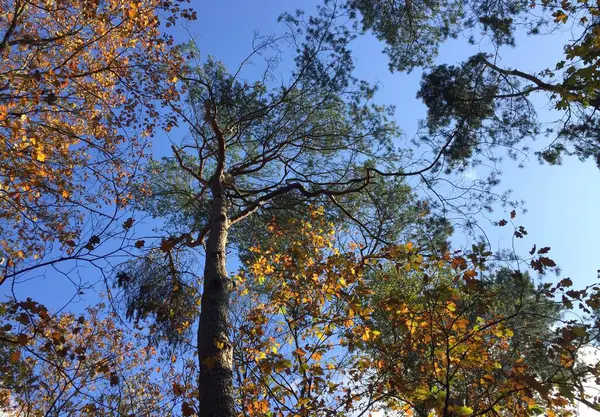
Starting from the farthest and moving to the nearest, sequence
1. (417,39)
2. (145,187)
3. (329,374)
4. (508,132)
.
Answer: (145,187) < (417,39) < (508,132) < (329,374)

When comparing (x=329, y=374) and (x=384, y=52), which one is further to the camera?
(x=384, y=52)

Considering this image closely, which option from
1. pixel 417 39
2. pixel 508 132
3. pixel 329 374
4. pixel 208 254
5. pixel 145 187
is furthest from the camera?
pixel 145 187

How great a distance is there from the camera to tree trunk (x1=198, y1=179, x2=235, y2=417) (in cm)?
374

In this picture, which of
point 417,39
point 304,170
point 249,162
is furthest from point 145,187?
point 417,39

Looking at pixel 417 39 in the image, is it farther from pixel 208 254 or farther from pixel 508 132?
pixel 208 254

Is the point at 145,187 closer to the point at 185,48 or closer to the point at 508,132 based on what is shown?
the point at 185,48

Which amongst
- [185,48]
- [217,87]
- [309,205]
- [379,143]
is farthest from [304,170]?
[185,48]

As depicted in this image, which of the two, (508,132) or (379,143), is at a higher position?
(379,143)

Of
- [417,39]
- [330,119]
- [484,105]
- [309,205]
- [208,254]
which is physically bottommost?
[208,254]

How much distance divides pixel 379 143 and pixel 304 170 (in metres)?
1.56

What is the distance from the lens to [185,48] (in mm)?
8547

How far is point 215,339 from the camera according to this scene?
14.0 ft

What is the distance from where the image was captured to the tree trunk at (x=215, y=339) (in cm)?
374

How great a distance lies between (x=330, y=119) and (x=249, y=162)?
5.90ft
